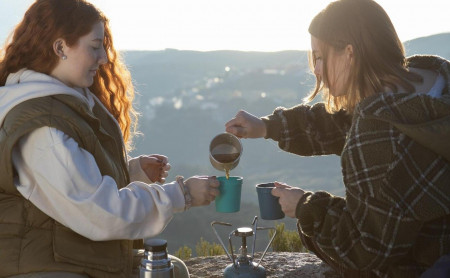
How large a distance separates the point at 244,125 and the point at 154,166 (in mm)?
549

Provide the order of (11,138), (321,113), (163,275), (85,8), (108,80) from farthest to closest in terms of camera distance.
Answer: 1. (321,113)
2. (108,80)
3. (85,8)
4. (11,138)
5. (163,275)

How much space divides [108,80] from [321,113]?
1237 millimetres

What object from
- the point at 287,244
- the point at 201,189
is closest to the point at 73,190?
the point at 201,189

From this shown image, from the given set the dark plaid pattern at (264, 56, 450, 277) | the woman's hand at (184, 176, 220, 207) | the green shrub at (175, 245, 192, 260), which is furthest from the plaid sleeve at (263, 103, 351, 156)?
the green shrub at (175, 245, 192, 260)

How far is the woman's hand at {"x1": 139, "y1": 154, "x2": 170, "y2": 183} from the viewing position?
11.0ft

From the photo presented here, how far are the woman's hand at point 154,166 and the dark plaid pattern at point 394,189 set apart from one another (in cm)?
115

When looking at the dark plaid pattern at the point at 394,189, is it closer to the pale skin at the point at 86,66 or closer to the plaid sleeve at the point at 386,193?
the plaid sleeve at the point at 386,193

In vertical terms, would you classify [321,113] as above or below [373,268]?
above

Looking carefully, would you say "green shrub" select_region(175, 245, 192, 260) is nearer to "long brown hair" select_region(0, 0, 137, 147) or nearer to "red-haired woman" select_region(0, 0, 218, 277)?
"red-haired woman" select_region(0, 0, 218, 277)

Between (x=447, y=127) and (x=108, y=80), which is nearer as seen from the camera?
(x=447, y=127)

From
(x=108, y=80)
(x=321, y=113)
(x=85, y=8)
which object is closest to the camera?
(x=85, y=8)

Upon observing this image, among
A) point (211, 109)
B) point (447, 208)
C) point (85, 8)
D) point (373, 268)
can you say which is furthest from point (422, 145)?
point (211, 109)

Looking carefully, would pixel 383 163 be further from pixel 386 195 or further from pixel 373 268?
pixel 373 268

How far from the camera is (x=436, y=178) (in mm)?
2467
